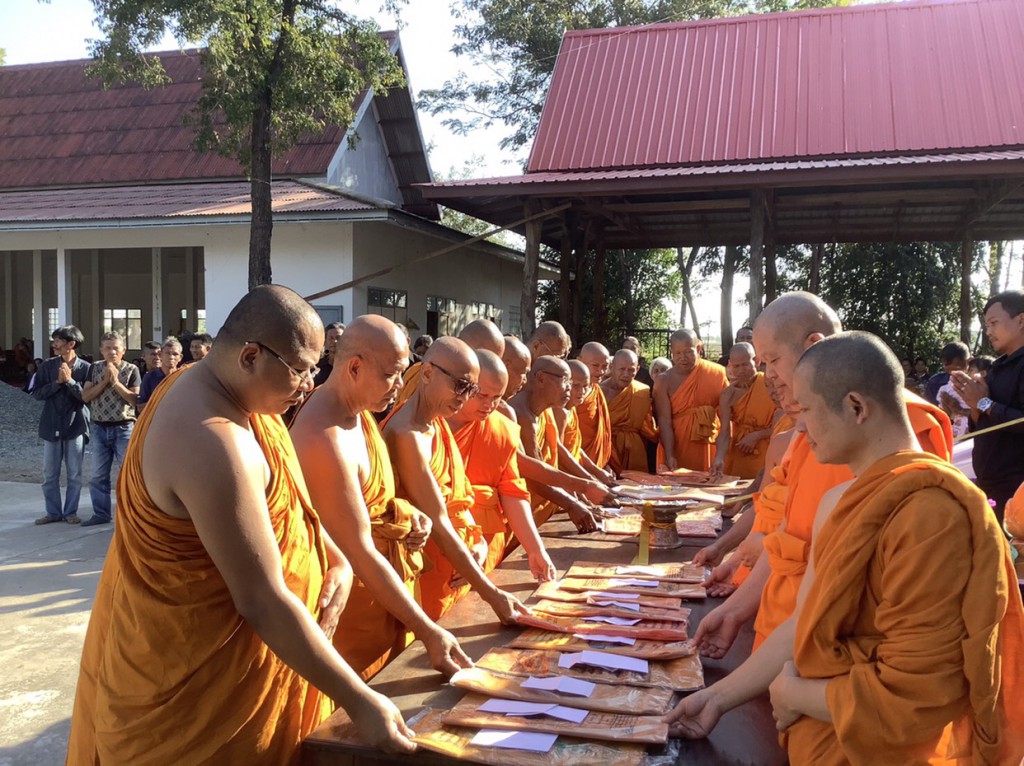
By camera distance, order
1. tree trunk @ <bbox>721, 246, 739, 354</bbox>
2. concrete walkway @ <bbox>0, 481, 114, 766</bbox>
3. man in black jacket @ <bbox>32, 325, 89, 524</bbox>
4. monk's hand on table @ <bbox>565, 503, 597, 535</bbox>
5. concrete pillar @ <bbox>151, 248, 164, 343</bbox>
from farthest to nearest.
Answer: tree trunk @ <bbox>721, 246, 739, 354</bbox>
concrete pillar @ <bbox>151, 248, 164, 343</bbox>
man in black jacket @ <bbox>32, 325, 89, 524</bbox>
monk's hand on table @ <bbox>565, 503, 597, 535</bbox>
concrete walkway @ <bbox>0, 481, 114, 766</bbox>

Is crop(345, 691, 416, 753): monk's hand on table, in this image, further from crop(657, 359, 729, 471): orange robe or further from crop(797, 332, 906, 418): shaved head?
crop(657, 359, 729, 471): orange robe

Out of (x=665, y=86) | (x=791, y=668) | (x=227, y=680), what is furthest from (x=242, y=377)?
(x=665, y=86)

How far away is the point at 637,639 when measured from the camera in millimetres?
2463

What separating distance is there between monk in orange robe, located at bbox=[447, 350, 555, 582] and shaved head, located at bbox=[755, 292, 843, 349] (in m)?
1.21

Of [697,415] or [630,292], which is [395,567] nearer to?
[697,415]

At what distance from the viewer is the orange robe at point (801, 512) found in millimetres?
2150

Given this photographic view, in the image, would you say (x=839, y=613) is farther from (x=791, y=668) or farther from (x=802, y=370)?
(x=802, y=370)

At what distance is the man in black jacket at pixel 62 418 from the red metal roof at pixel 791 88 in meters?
6.24

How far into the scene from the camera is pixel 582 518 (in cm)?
418

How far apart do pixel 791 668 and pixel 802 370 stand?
62 centimetres

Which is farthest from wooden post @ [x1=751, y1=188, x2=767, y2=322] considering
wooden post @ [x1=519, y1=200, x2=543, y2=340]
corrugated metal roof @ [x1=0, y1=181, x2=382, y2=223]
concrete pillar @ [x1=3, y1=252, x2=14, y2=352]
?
concrete pillar @ [x1=3, y1=252, x2=14, y2=352]

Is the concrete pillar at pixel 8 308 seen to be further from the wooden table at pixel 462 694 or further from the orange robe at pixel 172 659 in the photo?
the orange robe at pixel 172 659

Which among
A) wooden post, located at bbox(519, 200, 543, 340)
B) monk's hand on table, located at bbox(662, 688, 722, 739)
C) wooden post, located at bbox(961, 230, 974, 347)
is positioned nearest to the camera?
monk's hand on table, located at bbox(662, 688, 722, 739)

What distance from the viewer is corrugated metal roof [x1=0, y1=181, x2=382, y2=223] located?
12406mm
